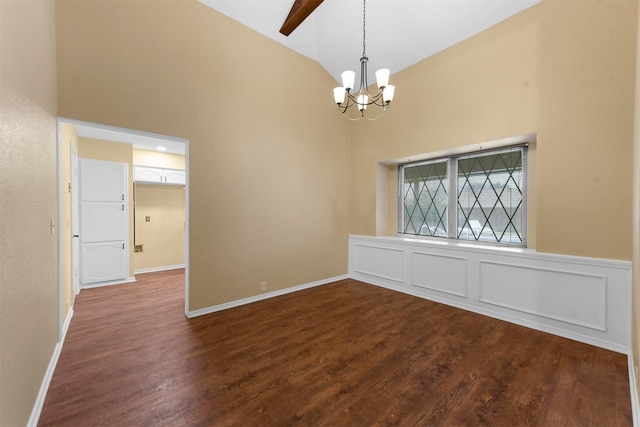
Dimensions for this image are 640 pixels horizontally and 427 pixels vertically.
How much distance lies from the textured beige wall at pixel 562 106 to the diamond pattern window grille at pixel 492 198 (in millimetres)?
193

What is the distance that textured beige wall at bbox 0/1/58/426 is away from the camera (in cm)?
129

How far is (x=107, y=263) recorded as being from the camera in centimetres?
475

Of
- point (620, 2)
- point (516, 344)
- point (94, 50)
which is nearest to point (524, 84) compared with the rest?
point (620, 2)

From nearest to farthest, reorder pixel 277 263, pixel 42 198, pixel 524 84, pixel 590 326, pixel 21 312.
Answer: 1. pixel 21 312
2. pixel 42 198
3. pixel 590 326
4. pixel 524 84
5. pixel 277 263

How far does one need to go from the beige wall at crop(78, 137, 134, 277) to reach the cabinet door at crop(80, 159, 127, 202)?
3.5 inches

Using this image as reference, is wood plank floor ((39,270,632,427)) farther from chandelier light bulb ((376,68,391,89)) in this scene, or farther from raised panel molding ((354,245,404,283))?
chandelier light bulb ((376,68,391,89))

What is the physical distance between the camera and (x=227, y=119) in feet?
11.9

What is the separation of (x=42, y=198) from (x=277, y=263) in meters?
2.79

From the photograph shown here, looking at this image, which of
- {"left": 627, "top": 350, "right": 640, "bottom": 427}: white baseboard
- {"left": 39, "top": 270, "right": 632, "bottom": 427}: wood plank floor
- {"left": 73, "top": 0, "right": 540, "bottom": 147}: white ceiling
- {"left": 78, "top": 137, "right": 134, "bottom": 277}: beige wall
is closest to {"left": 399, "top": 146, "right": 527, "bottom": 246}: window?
{"left": 39, "top": 270, "right": 632, "bottom": 427}: wood plank floor

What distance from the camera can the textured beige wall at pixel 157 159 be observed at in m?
5.46

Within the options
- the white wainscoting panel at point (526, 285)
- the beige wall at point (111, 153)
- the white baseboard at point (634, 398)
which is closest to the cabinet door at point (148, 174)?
the beige wall at point (111, 153)

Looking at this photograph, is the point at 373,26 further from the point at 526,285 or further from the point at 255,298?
the point at 255,298

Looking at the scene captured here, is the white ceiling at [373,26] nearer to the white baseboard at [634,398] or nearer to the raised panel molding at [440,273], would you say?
the raised panel molding at [440,273]

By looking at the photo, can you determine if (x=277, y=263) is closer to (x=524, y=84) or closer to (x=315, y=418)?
(x=315, y=418)
